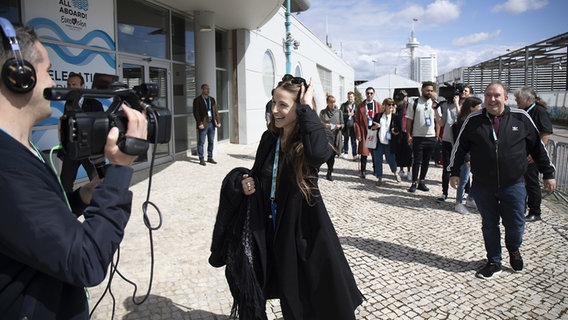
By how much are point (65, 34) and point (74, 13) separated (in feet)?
1.57

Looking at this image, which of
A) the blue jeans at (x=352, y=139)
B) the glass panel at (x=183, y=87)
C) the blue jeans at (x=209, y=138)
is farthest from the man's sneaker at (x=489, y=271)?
the glass panel at (x=183, y=87)

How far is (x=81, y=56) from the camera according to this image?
24.3ft

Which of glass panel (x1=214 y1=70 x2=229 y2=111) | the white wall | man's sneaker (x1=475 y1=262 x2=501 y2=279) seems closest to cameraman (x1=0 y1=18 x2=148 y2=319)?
man's sneaker (x1=475 y1=262 x2=501 y2=279)

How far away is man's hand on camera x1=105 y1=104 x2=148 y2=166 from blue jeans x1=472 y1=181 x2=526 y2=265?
12.2ft

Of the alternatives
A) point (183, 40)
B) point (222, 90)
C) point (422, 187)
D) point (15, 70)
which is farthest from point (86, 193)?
point (222, 90)

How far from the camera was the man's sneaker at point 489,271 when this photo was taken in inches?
160

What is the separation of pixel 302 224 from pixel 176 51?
10031mm

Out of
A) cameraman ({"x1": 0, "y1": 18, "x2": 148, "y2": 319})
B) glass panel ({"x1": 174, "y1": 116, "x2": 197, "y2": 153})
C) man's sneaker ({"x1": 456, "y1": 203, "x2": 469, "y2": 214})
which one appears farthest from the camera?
glass panel ({"x1": 174, "y1": 116, "x2": 197, "y2": 153})

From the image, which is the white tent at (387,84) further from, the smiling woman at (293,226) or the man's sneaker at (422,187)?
the smiling woman at (293,226)

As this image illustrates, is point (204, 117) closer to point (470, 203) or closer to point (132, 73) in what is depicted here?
point (132, 73)

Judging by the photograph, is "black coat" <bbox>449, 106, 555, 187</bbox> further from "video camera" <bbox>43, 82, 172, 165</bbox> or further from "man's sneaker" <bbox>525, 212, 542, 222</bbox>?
"video camera" <bbox>43, 82, 172, 165</bbox>

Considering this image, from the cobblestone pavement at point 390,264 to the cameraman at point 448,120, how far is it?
0.41 metres

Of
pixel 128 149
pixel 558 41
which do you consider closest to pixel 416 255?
pixel 128 149

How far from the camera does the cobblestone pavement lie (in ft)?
11.1
